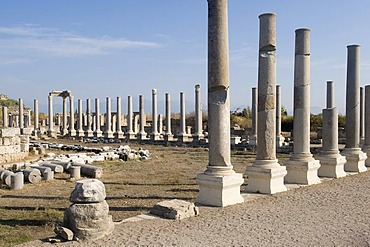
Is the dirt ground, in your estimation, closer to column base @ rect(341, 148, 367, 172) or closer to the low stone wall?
column base @ rect(341, 148, 367, 172)

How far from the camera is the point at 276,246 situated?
6.42 m

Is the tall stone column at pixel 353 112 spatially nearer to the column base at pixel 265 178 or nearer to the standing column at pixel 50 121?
the column base at pixel 265 178

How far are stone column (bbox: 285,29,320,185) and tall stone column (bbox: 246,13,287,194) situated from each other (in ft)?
5.55

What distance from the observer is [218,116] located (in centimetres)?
936

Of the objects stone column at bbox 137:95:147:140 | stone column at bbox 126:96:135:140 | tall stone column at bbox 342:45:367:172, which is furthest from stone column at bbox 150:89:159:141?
tall stone column at bbox 342:45:367:172

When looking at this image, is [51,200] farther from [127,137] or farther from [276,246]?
[127,137]

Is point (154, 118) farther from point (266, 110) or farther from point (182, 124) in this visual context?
point (266, 110)

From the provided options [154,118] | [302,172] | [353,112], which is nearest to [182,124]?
[154,118]

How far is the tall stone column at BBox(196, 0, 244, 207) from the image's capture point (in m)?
9.12

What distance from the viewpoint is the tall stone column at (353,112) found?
1503 centimetres

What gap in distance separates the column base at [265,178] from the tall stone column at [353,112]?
5.47 m

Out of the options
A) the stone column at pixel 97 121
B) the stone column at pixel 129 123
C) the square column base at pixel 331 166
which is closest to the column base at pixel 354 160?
the square column base at pixel 331 166

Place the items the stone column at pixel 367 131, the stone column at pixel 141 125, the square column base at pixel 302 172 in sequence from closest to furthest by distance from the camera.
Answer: the square column base at pixel 302 172
the stone column at pixel 367 131
the stone column at pixel 141 125

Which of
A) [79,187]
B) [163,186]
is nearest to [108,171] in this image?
[163,186]
